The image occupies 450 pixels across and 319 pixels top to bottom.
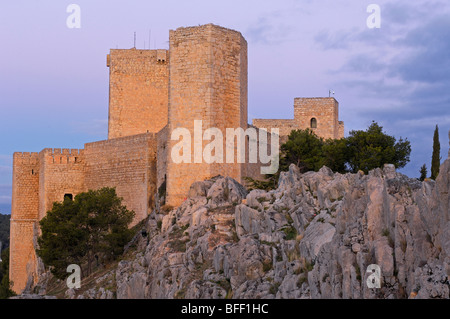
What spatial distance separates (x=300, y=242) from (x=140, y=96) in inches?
797

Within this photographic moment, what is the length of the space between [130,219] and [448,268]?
1810cm

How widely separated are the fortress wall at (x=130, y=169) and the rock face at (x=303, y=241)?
5.55 m

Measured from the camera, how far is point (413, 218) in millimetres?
10461

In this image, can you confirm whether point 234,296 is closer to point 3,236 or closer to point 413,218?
point 413,218

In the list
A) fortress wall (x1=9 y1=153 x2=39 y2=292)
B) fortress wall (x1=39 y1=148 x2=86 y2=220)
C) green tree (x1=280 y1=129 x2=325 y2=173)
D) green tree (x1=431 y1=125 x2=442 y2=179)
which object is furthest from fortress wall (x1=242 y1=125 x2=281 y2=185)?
fortress wall (x1=9 y1=153 x2=39 y2=292)

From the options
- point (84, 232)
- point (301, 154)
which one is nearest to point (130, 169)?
point (84, 232)

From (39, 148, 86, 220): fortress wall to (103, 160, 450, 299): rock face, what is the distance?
1117 cm

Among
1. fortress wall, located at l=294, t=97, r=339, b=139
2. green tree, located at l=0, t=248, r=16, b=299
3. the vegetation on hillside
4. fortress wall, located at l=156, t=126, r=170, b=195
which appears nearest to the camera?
fortress wall, located at l=156, t=126, r=170, b=195

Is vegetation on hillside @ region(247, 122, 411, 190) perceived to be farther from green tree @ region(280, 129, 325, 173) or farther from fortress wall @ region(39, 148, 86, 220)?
fortress wall @ region(39, 148, 86, 220)

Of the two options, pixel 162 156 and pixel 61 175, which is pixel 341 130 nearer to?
pixel 61 175

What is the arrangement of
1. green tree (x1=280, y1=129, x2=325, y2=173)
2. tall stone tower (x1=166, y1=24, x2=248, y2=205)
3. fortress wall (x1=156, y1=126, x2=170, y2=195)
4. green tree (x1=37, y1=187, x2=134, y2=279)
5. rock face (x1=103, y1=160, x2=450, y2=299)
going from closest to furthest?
1. rock face (x1=103, y1=160, x2=450, y2=299)
2. tall stone tower (x1=166, y1=24, x2=248, y2=205)
3. green tree (x1=37, y1=187, x2=134, y2=279)
4. fortress wall (x1=156, y1=126, x2=170, y2=195)
5. green tree (x1=280, y1=129, x2=325, y2=173)

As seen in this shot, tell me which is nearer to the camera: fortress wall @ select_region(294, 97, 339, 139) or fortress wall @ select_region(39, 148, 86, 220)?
fortress wall @ select_region(39, 148, 86, 220)

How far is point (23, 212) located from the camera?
116 feet

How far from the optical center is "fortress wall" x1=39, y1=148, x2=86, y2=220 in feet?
107
